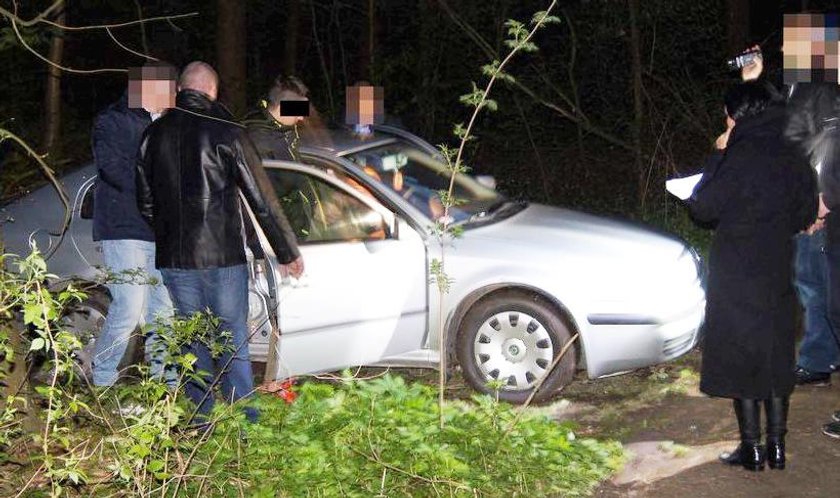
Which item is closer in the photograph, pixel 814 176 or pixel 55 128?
pixel 814 176

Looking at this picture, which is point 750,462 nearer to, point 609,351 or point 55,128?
point 609,351

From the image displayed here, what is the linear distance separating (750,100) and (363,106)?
3.29 meters

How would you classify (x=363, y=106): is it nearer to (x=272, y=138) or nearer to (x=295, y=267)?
(x=272, y=138)

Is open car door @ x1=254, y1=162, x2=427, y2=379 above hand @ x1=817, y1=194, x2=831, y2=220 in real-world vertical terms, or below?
below

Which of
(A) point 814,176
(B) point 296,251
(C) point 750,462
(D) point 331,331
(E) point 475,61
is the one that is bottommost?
(C) point 750,462

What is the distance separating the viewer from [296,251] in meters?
5.09

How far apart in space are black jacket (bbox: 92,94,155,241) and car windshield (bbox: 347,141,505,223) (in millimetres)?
1557

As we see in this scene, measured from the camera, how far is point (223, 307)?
16.6 feet

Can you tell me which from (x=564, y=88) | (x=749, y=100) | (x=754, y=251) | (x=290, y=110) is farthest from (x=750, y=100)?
(x=564, y=88)

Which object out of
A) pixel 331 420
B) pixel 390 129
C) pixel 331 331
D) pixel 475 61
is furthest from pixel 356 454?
pixel 475 61

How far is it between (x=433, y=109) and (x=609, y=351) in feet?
31.6

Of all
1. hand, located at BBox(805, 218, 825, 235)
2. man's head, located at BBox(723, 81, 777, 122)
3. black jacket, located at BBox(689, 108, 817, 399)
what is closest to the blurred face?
black jacket, located at BBox(689, 108, 817, 399)

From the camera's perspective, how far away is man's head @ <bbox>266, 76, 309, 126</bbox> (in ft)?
22.2

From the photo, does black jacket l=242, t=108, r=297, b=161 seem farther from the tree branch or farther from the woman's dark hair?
the woman's dark hair
